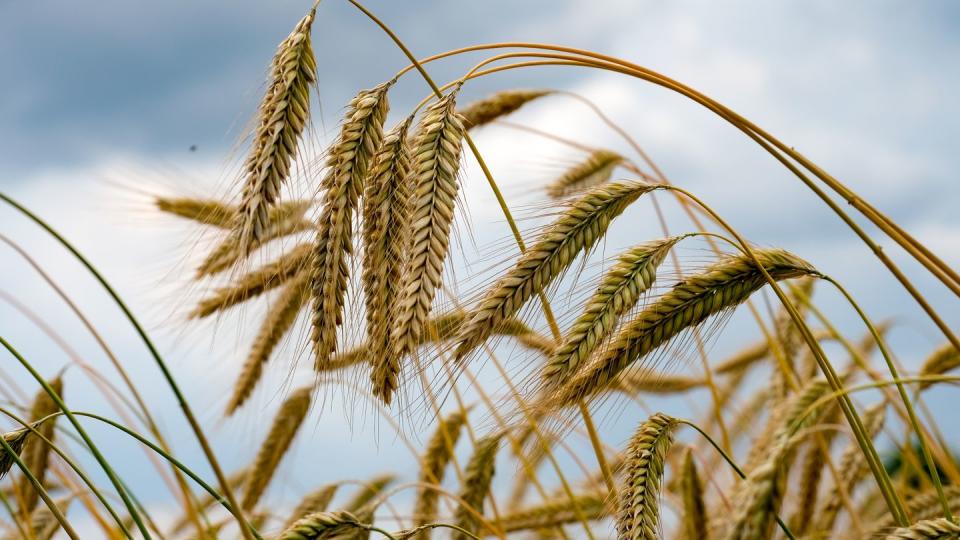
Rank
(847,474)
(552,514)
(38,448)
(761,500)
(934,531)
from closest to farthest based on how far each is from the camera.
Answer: (761,500)
(934,531)
(38,448)
(552,514)
(847,474)

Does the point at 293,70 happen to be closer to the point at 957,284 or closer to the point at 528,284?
the point at 528,284

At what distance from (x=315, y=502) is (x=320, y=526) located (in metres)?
1.55

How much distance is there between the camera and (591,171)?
4043 mm

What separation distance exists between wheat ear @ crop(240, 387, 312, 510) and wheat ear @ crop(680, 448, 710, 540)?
173cm

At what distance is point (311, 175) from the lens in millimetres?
2350

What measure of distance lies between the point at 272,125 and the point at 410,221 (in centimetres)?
40

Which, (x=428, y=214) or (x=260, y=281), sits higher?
(x=260, y=281)

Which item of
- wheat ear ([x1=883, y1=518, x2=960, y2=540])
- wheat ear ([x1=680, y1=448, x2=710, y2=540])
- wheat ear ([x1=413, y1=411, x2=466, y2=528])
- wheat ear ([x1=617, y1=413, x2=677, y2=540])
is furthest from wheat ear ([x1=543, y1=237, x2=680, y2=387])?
wheat ear ([x1=413, y1=411, x2=466, y2=528])

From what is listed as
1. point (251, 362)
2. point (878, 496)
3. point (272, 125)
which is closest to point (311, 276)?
point (272, 125)

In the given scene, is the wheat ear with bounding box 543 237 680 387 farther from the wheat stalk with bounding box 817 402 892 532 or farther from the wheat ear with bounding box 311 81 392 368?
the wheat stalk with bounding box 817 402 892 532

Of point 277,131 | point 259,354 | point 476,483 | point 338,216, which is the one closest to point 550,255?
point 338,216

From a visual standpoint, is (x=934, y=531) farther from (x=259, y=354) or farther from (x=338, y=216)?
(x=259, y=354)

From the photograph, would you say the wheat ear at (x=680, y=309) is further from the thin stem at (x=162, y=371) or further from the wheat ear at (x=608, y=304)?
the thin stem at (x=162, y=371)

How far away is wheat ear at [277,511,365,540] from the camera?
1.87 metres
